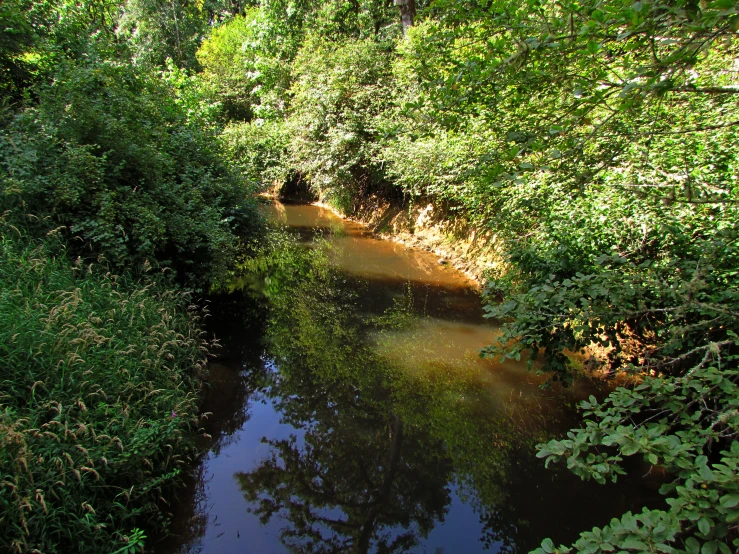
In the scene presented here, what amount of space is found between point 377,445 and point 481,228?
7369mm

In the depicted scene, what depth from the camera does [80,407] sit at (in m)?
3.74

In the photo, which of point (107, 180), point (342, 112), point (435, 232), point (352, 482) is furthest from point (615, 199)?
point (342, 112)

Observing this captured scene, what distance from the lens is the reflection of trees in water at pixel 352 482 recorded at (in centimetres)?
407

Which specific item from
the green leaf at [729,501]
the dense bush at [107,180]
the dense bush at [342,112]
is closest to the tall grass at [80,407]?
the dense bush at [107,180]

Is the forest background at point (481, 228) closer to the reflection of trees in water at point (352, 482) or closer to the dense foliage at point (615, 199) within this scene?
the dense foliage at point (615, 199)

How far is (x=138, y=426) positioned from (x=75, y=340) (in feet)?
3.17

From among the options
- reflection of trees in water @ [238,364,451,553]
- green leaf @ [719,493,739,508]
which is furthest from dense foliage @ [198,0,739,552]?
reflection of trees in water @ [238,364,451,553]

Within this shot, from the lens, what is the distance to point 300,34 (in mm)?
22625

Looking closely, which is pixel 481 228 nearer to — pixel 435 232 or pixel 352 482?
pixel 435 232

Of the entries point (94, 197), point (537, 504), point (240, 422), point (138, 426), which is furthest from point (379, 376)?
point (94, 197)

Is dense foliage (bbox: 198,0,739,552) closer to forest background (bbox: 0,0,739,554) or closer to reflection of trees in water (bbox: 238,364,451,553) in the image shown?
forest background (bbox: 0,0,739,554)

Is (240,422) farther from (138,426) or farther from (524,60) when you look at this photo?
(524,60)

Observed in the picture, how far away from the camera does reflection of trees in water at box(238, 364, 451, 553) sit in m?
4.07

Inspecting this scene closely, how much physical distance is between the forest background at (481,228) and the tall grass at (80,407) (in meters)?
0.02
